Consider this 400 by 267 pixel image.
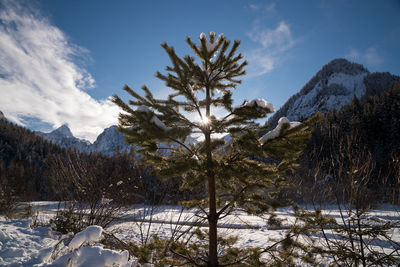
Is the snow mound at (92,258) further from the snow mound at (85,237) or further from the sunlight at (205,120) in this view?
the sunlight at (205,120)

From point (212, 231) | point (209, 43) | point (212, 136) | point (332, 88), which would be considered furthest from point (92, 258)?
point (332, 88)

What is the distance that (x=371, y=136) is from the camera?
30.6m

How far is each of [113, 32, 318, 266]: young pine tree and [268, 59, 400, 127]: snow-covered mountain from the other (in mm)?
81618

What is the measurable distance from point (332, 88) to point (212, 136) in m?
115

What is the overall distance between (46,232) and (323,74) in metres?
133

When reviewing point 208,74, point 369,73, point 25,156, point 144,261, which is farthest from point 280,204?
point 369,73

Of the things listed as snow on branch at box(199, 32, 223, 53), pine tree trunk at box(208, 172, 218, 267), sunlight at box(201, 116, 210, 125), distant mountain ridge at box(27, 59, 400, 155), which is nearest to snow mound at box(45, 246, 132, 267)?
pine tree trunk at box(208, 172, 218, 267)

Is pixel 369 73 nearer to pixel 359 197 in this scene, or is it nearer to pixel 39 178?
pixel 359 197

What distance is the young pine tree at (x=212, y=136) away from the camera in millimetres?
2240

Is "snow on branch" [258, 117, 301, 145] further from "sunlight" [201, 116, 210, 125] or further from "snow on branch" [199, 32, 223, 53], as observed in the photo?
"snow on branch" [199, 32, 223, 53]

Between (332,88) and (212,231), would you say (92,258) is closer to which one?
(212,231)

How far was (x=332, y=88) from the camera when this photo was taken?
92.9m

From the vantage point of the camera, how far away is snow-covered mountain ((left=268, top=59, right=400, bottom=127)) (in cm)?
8312

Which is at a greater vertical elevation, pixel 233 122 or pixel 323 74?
pixel 323 74
